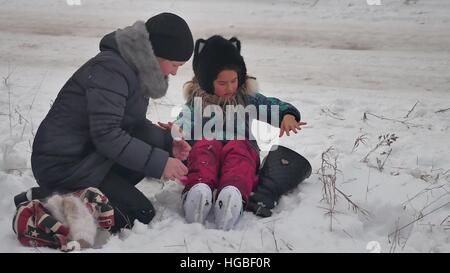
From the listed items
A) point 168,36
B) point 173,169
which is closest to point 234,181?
point 173,169

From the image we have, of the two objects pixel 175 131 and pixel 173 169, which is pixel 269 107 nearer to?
pixel 175 131

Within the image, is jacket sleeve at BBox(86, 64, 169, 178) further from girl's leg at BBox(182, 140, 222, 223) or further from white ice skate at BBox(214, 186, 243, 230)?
white ice skate at BBox(214, 186, 243, 230)

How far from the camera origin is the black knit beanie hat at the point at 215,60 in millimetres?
3260

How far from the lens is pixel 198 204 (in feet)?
9.29

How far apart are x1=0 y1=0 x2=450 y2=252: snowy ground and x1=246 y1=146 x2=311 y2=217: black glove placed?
0.07m

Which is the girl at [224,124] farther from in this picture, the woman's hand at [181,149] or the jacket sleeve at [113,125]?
the jacket sleeve at [113,125]

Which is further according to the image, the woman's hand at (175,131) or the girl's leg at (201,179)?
the woman's hand at (175,131)

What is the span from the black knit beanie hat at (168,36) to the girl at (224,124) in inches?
17.9

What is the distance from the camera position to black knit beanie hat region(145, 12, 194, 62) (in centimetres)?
279

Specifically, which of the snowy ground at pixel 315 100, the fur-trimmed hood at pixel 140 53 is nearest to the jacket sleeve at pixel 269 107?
the snowy ground at pixel 315 100

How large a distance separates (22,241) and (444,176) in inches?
99.5

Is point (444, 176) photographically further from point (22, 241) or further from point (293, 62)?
point (293, 62)

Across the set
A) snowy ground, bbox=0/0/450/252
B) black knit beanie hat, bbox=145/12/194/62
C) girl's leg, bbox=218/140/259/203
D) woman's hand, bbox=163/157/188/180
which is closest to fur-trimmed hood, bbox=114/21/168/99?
black knit beanie hat, bbox=145/12/194/62

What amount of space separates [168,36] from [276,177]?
1063 mm
